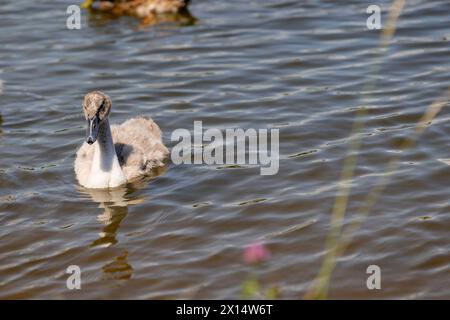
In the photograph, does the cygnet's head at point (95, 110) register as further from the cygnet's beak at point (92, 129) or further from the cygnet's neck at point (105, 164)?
the cygnet's neck at point (105, 164)

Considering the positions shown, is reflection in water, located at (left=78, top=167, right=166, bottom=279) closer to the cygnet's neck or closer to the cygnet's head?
the cygnet's neck

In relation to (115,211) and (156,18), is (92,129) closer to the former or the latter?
(115,211)

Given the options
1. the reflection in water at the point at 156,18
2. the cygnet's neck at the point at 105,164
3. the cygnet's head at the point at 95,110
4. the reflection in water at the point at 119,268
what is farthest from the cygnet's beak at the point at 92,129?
the reflection in water at the point at 156,18

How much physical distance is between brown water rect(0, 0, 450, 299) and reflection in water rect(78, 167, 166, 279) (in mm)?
21

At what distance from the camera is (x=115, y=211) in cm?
884

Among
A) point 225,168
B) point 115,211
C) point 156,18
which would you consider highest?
point 156,18

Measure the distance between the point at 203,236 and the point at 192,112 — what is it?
352 cm

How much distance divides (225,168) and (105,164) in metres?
1.38

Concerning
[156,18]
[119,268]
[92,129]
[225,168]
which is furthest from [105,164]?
[156,18]

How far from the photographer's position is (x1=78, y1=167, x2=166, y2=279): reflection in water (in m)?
7.65

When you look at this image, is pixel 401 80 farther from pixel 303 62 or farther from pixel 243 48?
pixel 243 48

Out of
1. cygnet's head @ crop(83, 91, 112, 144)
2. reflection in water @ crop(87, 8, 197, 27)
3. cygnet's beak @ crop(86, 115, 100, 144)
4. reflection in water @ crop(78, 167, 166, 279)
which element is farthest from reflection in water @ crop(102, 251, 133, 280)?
reflection in water @ crop(87, 8, 197, 27)

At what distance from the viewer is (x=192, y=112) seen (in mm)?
11383
